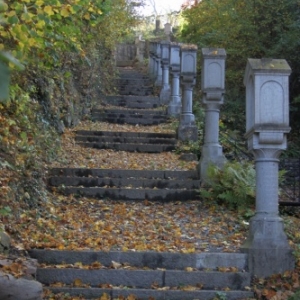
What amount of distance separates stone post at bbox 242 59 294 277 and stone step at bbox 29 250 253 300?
0.78 feet

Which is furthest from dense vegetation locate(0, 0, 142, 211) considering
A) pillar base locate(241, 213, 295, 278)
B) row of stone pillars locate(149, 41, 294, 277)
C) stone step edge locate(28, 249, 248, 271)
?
pillar base locate(241, 213, 295, 278)

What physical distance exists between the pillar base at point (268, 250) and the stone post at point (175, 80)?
10843mm

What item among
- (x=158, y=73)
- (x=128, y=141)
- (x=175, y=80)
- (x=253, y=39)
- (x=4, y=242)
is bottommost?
(x=4, y=242)

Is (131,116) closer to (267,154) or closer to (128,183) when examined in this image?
(128,183)

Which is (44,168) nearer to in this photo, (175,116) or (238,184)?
(238,184)

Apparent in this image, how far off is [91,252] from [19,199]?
75.8 inches

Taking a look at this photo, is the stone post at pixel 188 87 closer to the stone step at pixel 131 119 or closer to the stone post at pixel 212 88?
the stone post at pixel 212 88

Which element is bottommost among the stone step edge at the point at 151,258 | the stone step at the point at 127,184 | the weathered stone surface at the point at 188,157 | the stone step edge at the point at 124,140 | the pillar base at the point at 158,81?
the stone step edge at the point at 151,258

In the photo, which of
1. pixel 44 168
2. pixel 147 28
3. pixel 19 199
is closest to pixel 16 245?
pixel 19 199

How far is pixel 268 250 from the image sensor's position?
711 cm

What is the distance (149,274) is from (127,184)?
4192 millimetres

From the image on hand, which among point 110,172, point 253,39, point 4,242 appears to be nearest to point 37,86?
point 110,172

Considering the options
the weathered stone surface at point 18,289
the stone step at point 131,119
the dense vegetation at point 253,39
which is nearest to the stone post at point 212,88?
the weathered stone surface at point 18,289

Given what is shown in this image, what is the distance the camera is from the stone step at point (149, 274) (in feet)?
21.8
